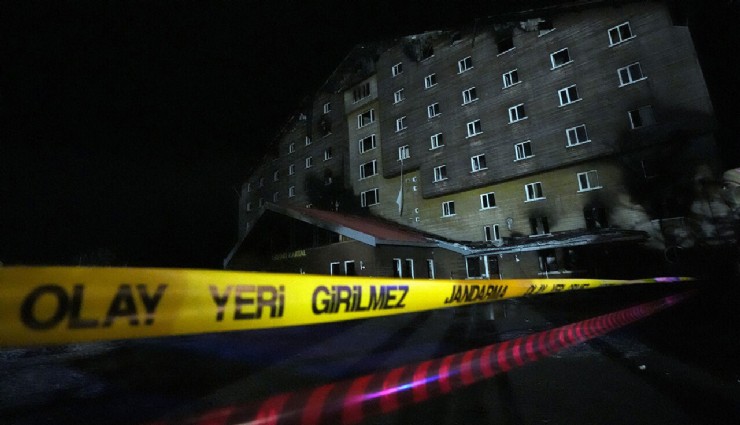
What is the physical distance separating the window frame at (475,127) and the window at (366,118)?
1054 cm

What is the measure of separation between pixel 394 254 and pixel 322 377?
13944mm

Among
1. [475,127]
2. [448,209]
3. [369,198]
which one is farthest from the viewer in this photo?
[369,198]

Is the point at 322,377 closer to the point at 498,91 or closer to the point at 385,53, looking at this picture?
the point at 498,91

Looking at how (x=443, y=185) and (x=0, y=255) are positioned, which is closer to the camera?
(x=443, y=185)

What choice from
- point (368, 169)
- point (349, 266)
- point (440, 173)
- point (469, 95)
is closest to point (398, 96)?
point (469, 95)

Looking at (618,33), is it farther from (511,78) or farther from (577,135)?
(577,135)

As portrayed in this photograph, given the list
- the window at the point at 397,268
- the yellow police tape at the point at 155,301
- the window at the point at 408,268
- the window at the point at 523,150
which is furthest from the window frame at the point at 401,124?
the yellow police tape at the point at 155,301

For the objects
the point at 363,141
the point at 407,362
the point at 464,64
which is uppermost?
the point at 464,64

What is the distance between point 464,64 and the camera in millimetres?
25062

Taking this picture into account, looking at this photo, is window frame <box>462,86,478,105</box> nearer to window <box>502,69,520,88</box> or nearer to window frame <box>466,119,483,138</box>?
window frame <box>466,119,483,138</box>

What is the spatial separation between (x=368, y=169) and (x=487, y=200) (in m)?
12.1

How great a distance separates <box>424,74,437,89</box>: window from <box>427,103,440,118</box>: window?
1.78m

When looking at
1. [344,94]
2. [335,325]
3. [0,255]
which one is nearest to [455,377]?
[335,325]

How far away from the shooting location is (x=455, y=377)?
12.1 ft
